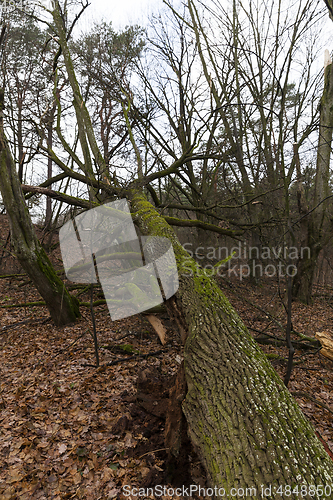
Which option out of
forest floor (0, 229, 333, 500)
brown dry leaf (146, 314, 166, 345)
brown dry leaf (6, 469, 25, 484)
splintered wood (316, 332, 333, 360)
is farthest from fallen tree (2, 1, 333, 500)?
brown dry leaf (146, 314, 166, 345)

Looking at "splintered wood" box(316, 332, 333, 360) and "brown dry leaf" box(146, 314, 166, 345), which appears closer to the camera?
"splintered wood" box(316, 332, 333, 360)

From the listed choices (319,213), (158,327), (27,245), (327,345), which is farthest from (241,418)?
(319,213)

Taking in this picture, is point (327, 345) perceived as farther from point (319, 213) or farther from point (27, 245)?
point (319, 213)

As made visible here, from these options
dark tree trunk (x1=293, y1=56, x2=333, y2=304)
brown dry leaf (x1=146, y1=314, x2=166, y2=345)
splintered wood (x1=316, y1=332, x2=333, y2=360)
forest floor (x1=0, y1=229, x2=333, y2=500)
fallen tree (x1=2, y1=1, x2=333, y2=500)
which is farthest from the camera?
dark tree trunk (x1=293, y1=56, x2=333, y2=304)

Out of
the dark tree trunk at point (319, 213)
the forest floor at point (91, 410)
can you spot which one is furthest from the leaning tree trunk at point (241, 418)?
the dark tree trunk at point (319, 213)

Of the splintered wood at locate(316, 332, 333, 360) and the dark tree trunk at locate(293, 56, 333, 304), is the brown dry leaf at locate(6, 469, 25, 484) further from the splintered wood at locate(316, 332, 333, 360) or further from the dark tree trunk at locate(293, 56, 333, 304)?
the dark tree trunk at locate(293, 56, 333, 304)

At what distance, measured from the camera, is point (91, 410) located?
3055mm

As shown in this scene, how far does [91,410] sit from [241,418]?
1.89 metres

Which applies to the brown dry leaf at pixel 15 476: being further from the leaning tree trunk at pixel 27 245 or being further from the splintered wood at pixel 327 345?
the splintered wood at pixel 327 345

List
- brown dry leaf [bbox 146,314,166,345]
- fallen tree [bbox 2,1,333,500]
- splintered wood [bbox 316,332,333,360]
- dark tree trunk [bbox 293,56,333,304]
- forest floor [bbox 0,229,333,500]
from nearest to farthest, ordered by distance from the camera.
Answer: fallen tree [bbox 2,1,333,500] < forest floor [bbox 0,229,333,500] < splintered wood [bbox 316,332,333,360] < brown dry leaf [bbox 146,314,166,345] < dark tree trunk [bbox 293,56,333,304]

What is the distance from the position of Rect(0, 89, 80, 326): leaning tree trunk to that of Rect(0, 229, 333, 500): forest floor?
0.44m

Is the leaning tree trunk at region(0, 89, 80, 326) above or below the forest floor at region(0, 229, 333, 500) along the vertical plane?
above

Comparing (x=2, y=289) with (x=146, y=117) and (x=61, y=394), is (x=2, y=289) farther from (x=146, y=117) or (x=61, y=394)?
(x=146, y=117)

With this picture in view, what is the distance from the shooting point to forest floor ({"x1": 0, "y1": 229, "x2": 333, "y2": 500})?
7.51 ft
